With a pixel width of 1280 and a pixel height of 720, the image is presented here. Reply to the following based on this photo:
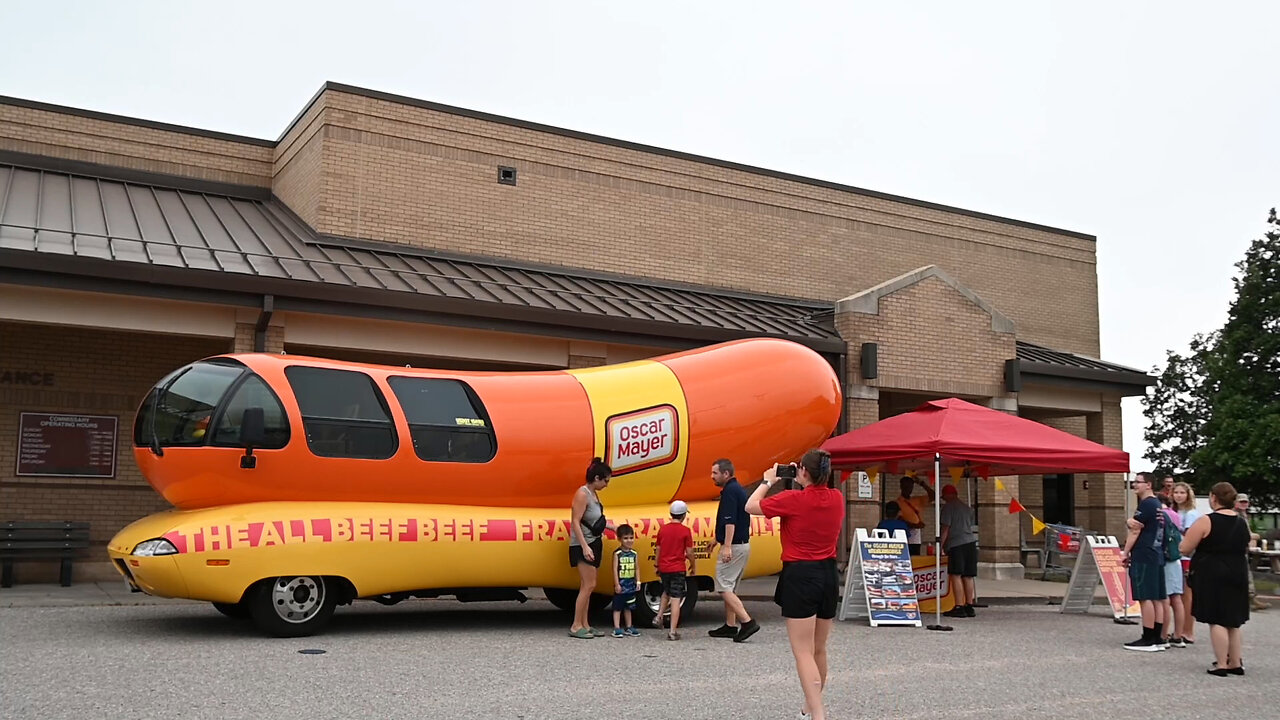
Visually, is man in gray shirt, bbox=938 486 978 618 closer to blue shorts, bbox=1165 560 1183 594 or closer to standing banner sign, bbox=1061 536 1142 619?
standing banner sign, bbox=1061 536 1142 619

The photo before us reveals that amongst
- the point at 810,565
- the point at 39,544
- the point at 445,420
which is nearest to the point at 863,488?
the point at 445,420

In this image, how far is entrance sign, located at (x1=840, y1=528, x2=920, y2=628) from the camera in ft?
41.6

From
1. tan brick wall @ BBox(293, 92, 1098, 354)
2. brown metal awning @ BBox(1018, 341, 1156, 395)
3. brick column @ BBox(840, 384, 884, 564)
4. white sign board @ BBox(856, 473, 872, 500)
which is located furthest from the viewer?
brown metal awning @ BBox(1018, 341, 1156, 395)

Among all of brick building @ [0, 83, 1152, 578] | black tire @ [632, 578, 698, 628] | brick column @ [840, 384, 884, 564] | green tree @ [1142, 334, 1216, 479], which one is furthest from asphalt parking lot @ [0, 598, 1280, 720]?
green tree @ [1142, 334, 1216, 479]

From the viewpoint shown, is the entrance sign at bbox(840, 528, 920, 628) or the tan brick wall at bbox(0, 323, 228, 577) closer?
the entrance sign at bbox(840, 528, 920, 628)

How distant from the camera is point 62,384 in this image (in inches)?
596

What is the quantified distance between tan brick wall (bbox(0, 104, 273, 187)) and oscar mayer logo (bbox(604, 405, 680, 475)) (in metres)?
10.3


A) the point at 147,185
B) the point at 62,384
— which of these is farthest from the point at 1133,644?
the point at 147,185

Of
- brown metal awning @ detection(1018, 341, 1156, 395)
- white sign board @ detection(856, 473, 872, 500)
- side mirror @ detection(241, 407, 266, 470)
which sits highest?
brown metal awning @ detection(1018, 341, 1156, 395)

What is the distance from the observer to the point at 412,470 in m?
10.6

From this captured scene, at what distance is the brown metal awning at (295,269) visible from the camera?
13227 millimetres

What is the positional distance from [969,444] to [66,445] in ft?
37.6

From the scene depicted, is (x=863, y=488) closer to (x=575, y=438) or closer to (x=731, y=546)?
(x=731, y=546)

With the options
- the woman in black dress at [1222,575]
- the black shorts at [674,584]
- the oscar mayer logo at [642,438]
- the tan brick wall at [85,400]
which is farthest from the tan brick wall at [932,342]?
the tan brick wall at [85,400]
